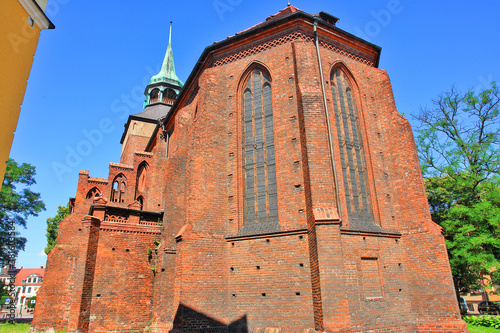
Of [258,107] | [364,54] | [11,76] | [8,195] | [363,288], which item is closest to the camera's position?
[11,76]

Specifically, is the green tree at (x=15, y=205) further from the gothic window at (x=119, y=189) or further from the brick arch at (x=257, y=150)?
the brick arch at (x=257, y=150)

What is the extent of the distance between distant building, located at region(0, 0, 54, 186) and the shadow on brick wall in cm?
849

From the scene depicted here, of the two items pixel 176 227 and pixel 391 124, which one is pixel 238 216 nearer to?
pixel 176 227

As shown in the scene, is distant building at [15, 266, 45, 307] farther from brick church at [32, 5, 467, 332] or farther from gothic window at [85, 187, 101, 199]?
brick church at [32, 5, 467, 332]

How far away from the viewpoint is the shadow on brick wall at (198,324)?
11078mm

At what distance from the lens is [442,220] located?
66.6 ft

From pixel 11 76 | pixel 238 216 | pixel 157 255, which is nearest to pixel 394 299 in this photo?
pixel 238 216

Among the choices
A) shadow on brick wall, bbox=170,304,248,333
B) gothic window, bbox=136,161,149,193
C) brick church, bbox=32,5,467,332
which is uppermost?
gothic window, bbox=136,161,149,193

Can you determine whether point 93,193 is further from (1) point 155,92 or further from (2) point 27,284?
(2) point 27,284

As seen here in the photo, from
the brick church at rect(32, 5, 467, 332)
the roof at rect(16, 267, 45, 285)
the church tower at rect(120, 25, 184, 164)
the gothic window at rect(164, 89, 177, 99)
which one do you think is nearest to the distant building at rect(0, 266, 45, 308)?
the roof at rect(16, 267, 45, 285)

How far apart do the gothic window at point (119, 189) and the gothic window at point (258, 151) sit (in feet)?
44.5

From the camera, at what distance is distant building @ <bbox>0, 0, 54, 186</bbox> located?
4352 mm

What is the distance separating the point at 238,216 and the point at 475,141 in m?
16.3

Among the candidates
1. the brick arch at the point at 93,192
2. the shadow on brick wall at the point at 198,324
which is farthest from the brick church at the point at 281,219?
the brick arch at the point at 93,192
